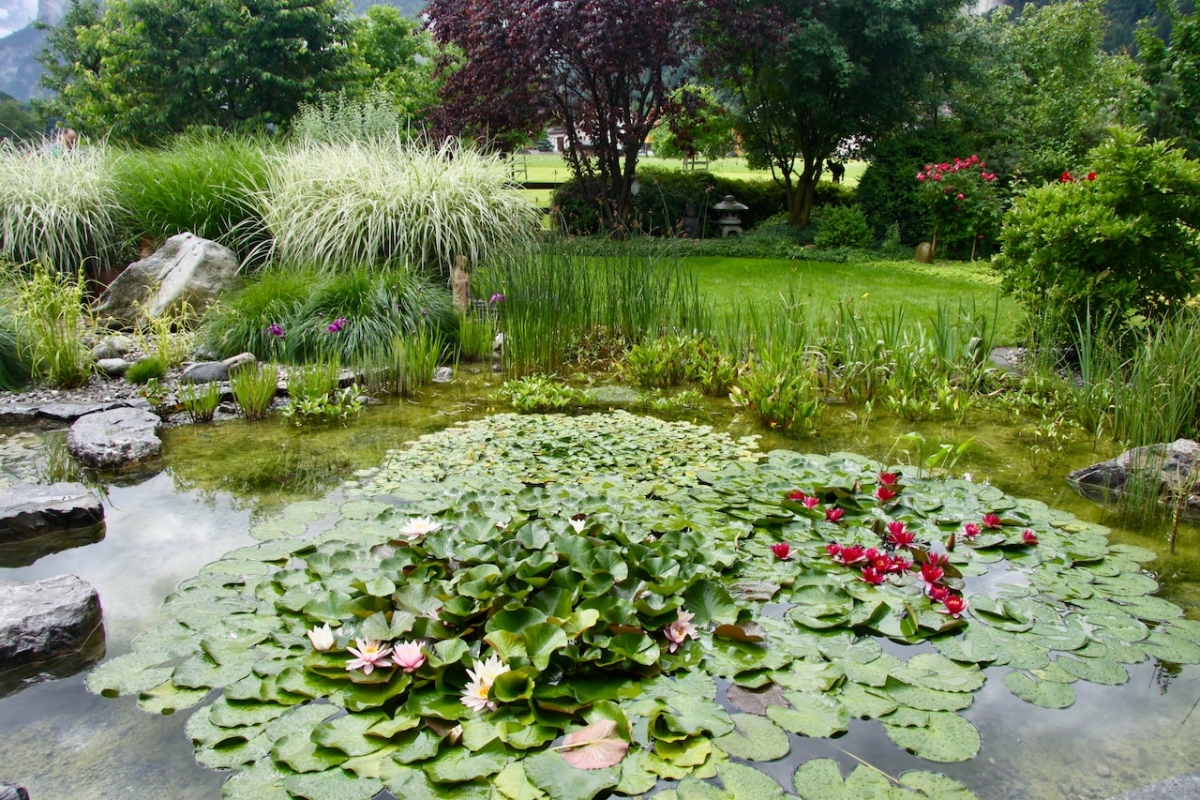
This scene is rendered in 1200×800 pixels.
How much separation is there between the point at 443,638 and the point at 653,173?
496 inches

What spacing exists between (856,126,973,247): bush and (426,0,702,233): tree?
3.24 metres

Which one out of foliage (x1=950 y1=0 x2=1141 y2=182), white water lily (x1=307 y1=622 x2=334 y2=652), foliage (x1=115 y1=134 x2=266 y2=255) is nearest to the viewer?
white water lily (x1=307 y1=622 x2=334 y2=652)

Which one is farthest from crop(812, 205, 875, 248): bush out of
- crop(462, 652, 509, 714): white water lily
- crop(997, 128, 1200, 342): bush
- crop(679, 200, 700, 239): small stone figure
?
crop(462, 652, 509, 714): white water lily

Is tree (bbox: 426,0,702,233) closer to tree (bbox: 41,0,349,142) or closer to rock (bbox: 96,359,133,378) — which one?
tree (bbox: 41,0,349,142)

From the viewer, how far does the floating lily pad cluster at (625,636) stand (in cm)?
182

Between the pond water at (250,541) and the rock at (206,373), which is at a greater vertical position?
the rock at (206,373)

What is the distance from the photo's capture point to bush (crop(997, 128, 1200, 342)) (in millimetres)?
4723

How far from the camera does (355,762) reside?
Answer: 5.89 feet

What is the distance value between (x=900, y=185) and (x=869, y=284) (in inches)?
157

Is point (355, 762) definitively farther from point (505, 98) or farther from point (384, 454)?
point (505, 98)

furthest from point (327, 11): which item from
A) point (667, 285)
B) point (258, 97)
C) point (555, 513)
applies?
point (555, 513)

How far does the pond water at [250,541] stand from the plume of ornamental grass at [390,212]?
1853 millimetres

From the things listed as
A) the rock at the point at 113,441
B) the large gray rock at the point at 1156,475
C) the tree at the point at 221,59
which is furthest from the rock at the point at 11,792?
the tree at the point at 221,59

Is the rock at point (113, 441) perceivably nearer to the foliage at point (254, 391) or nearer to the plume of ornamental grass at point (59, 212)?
the foliage at point (254, 391)
